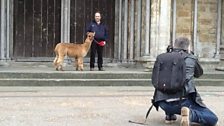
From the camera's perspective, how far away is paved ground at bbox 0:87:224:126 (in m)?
8.59

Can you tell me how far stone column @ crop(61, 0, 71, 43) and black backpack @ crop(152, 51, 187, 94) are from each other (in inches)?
388

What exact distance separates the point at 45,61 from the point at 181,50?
10479mm

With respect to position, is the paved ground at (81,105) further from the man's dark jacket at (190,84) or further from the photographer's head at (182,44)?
the photographer's head at (182,44)

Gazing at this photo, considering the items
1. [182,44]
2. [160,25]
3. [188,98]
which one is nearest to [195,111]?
[188,98]

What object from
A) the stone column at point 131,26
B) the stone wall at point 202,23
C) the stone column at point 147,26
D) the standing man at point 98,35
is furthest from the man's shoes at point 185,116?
the stone wall at point 202,23

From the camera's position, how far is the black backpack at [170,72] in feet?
25.5

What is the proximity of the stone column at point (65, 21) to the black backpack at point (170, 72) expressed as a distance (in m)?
9.85

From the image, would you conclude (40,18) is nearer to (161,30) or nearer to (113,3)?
(113,3)

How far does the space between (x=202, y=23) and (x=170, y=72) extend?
10664 mm

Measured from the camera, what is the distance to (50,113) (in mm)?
9305

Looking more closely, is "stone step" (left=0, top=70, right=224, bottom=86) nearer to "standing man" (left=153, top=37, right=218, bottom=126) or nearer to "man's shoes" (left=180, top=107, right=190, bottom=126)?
"standing man" (left=153, top=37, right=218, bottom=126)

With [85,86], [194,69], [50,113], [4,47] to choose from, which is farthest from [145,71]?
[194,69]

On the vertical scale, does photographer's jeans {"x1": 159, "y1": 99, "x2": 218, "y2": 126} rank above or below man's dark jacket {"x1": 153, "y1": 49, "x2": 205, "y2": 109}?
below

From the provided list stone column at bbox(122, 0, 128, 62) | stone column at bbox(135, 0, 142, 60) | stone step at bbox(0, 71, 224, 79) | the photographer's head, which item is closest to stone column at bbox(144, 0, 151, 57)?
Result: stone column at bbox(135, 0, 142, 60)
